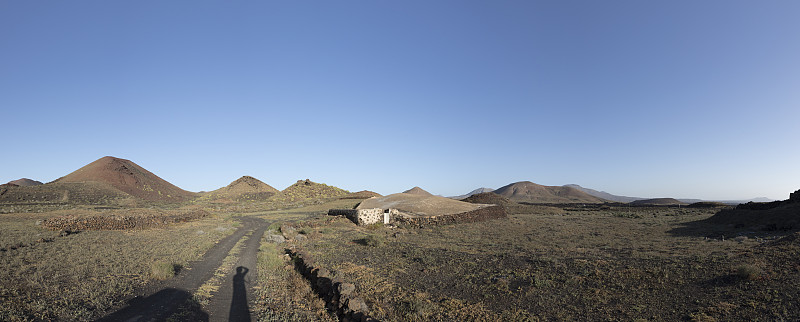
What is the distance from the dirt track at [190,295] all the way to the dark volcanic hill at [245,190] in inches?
2593

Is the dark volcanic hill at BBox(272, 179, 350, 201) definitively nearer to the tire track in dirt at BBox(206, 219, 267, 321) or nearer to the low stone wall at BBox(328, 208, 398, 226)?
the low stone wall at BBox(328, 208, 398, 226)

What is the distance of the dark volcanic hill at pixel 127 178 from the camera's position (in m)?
82.1

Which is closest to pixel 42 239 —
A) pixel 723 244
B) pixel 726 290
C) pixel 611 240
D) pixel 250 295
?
pixel 250 295

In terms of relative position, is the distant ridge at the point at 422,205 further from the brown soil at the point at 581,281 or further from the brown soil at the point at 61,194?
the brown soil at the point at 61,194

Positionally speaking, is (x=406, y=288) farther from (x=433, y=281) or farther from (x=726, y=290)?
(x=726, y=290)

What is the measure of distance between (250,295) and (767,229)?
1081 inches

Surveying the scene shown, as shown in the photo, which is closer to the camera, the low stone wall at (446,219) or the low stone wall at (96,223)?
the low stone wall at (96,223)

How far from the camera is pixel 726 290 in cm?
814

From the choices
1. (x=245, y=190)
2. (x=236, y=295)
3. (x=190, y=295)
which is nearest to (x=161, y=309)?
(x=190, y=295)

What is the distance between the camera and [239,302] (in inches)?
354

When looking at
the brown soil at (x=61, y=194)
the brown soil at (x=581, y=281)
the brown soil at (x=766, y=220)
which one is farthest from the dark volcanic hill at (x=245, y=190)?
the brown soil at (x=766, y=220)

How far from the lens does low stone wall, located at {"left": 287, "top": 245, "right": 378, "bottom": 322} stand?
783cm

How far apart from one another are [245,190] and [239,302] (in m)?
79.5

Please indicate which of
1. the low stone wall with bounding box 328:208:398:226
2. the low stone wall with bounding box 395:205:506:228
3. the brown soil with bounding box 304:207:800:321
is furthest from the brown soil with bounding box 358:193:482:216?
the brown soil with bounding box 304:207:800:321
